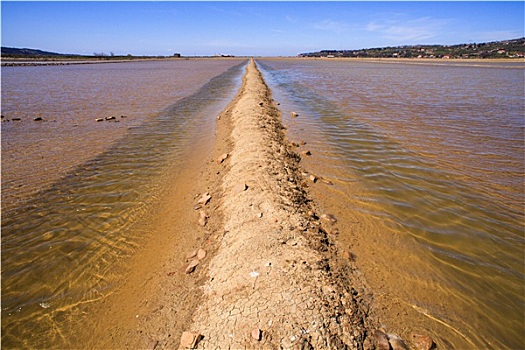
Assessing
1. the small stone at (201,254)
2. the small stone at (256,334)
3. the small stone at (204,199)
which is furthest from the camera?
the small stone at (204,199)

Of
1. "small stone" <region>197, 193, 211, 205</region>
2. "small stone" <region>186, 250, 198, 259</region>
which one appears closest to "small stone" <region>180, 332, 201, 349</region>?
Result: "small stone" <region>186, 250, 198, 259</region>

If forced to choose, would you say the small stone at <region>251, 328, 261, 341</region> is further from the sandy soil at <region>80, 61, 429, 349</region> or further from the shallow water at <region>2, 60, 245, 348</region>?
the shallow water at <region>2, 60, 245, 348</region>

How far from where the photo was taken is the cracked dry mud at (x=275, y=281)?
8.70 ft

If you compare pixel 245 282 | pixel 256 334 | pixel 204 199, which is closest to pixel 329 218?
pixel 245 282

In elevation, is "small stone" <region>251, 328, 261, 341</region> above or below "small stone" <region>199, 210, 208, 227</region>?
above

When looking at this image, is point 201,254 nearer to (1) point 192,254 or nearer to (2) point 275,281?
(1) point 192,254

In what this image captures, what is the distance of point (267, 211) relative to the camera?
456 cm

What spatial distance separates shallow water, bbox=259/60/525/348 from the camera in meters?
3.16

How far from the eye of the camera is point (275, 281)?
10.4ft

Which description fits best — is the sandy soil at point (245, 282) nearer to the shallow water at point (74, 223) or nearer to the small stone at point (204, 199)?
the small stone at point (204, 199)

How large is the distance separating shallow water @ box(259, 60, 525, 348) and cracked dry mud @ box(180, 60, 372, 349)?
553 mm

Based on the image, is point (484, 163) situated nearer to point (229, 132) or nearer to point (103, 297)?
point (229, 132)

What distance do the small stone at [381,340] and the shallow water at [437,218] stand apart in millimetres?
266

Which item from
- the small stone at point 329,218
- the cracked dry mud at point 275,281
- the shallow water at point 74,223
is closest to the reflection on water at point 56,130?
the shallow water at point 74,223
